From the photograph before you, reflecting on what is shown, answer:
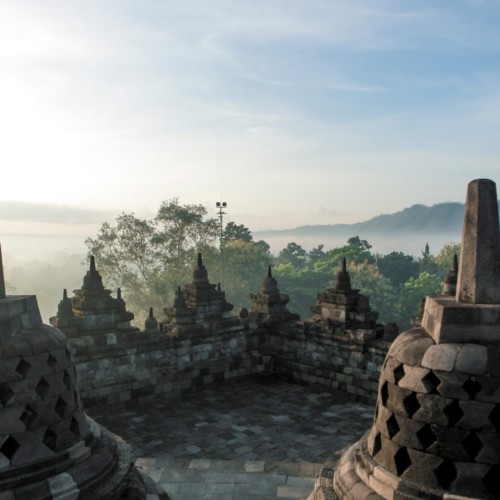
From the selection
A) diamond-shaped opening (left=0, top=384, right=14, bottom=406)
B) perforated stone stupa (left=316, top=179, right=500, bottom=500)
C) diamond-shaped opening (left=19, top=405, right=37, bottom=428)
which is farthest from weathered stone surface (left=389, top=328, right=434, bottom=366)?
diamond-shaped opening (left=0, top=384, right=14, bottom=406)

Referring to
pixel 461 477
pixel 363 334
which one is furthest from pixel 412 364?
pixel 363 334

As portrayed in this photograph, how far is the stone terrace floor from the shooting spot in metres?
8.42

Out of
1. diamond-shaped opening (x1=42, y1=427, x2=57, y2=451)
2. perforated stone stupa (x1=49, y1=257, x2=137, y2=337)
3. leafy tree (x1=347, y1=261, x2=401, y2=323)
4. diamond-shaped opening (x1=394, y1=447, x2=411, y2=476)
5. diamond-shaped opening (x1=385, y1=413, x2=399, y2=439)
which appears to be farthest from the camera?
leafy tree (x1=347, y1=261, x2=401, y2=323)

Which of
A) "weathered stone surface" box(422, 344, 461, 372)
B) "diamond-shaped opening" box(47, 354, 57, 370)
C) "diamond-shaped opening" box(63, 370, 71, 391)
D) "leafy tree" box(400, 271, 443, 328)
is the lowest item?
"leafy tree" box(400, 271, 443, 328)

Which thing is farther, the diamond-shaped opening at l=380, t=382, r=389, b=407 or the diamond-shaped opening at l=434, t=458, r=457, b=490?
the diamond-shaped opening at l=380, t=382, r=389, b=407

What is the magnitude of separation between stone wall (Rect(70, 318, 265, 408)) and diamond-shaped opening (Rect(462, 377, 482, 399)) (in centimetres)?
1043

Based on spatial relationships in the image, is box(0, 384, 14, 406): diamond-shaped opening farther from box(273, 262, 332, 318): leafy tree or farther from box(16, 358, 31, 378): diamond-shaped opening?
box(273, 262, 332, 318): leafy tree

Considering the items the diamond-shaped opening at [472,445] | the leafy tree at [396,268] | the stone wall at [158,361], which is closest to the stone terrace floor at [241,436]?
the stone wall at [158,361]

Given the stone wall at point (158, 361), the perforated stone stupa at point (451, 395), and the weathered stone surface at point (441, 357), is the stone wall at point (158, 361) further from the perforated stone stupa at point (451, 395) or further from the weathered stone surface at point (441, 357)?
the weathered stone surface at point (441, 357)

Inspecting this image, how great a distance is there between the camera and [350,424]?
12.3 m

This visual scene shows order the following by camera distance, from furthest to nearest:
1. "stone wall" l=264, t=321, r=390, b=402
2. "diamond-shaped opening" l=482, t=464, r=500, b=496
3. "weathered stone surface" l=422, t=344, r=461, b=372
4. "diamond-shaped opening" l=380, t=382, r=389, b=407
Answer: "stone wall" l=264, t=321, r=390, b=402, "diamond-shaped opening" l=380, t=382, r=389, b=407, "weathered stone surface" l=422, t=344, r=461, b=372, "diamond-shaped opening" l=482, t=464, r=500, b=496

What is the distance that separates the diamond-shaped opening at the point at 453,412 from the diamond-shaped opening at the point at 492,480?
0.45 meters

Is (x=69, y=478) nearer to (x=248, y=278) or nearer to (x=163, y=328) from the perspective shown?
(x=163, y=328)

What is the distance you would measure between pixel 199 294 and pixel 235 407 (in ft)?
11.9
